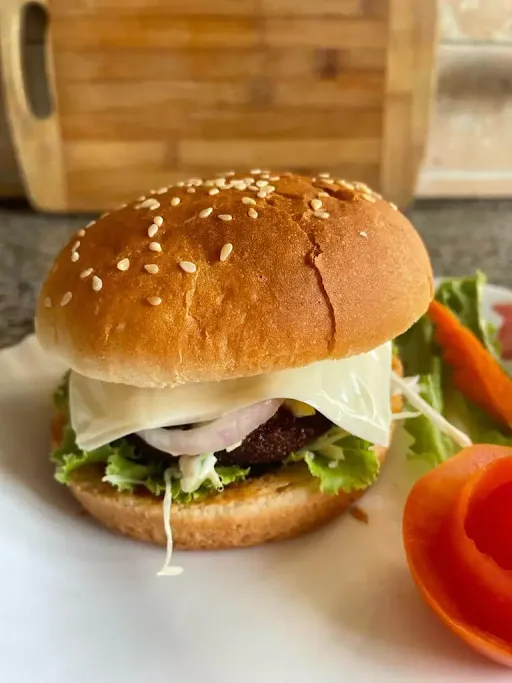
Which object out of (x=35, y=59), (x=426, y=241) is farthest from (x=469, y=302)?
(x=35, y=59)

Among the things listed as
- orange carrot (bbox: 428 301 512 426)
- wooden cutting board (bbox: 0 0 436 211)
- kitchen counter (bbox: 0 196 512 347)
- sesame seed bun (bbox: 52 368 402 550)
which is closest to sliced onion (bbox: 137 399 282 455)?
sesame seed bun (bbox: 52 368 402 550)

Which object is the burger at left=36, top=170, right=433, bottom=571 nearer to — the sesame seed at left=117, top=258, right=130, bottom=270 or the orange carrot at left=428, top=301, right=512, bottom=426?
the sesame seed at left=117, top=258, right=130, bottom=270

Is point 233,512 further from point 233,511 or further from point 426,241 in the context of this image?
point 426,241

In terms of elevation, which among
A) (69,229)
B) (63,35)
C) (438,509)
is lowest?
(69,229)

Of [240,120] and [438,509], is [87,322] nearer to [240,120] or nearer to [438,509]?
[438,509]

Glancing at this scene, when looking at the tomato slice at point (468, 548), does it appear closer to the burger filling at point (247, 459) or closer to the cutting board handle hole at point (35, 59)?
the burger filling at point (247, 459)

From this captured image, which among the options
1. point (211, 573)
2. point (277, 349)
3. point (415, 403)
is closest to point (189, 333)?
point (277, 349)
